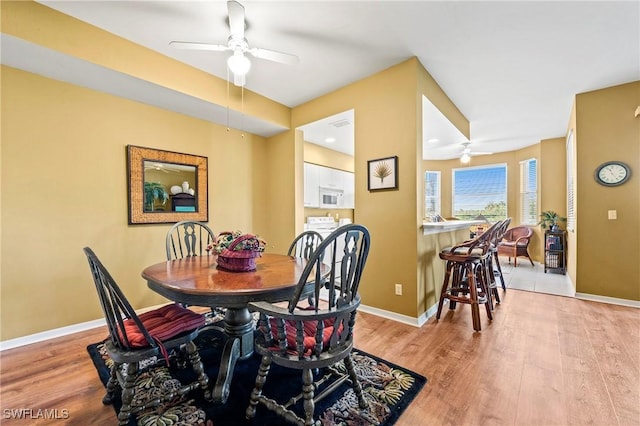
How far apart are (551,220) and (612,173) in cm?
208

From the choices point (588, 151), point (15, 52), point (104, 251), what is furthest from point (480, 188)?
point (15, 52)

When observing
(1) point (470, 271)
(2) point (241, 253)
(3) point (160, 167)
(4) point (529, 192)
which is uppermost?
(3) point (160, 167)

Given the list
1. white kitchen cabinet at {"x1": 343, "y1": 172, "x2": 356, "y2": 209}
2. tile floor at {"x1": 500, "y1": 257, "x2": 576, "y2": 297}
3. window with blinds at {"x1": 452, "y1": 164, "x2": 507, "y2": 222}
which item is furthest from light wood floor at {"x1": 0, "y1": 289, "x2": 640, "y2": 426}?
window with blinds at {"x1": 452, "y1": 164, "x2": 507, "y2": 222}

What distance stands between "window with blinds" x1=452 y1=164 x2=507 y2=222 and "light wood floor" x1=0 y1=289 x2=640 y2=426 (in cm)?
383

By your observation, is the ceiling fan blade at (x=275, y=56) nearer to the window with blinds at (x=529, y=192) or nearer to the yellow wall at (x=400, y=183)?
the yellow wall at (x=400, y=183)

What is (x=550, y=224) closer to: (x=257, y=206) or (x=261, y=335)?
(x=257, y=206)

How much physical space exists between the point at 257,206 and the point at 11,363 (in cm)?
279

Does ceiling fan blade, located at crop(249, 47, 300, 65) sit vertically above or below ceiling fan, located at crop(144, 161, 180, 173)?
above

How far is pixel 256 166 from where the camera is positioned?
13.4 feet

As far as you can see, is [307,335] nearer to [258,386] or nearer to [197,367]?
[258,386]

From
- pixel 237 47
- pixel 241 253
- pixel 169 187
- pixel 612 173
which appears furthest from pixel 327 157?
pixel 612 173

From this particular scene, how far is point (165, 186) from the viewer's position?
3.13m

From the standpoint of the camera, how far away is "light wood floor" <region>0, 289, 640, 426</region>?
4.77 feet

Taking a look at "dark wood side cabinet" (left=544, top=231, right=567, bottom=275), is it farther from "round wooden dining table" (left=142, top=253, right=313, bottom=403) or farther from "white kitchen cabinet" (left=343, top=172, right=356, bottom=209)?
A: "round wooden dining table" (left=142, top=253, right=313, bottom=403)
